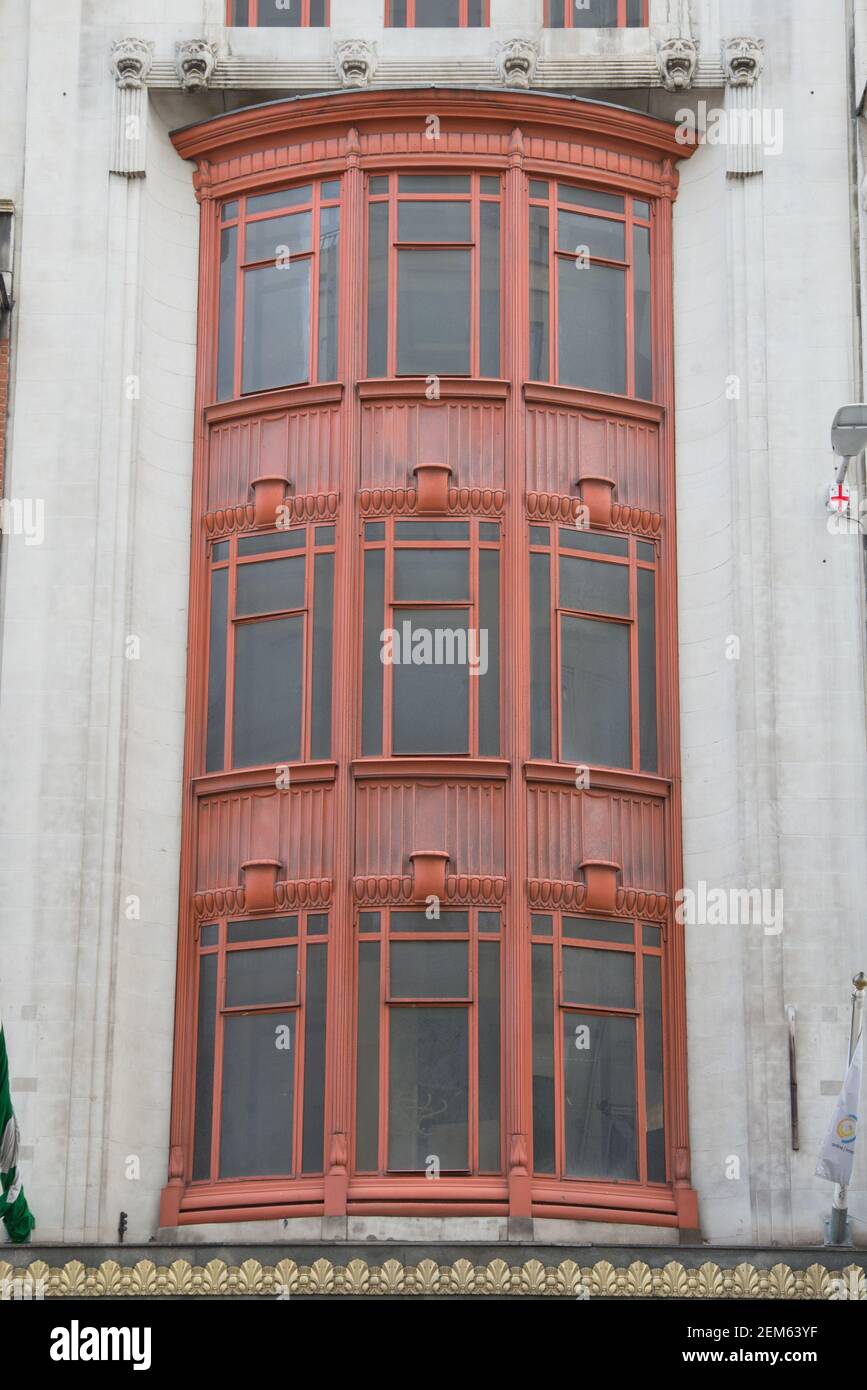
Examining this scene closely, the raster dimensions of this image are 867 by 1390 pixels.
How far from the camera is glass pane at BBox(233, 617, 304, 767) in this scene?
3278 centimetres

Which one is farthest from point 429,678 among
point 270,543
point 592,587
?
point 270,543

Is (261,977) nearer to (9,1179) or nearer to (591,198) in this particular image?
(9,1179)

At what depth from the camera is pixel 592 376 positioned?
112ft

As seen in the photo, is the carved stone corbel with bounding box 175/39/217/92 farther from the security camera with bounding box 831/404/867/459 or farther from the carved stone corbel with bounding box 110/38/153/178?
the security camera with bounding box 831/404/867/459

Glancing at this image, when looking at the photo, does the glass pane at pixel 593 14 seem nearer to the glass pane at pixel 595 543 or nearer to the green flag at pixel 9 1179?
the glass pane at pixel 595 543

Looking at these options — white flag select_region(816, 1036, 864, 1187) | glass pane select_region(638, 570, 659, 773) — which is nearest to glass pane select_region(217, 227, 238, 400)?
glass pane select_region(638, 570, 659, 773)

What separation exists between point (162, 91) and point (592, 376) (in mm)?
7001

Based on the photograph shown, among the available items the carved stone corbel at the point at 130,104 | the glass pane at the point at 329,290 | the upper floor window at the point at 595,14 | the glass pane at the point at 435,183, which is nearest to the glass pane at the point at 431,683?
the glass pane at the point at 329,290

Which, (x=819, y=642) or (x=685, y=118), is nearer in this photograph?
(x=819, y=642)

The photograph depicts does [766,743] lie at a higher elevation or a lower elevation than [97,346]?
lower

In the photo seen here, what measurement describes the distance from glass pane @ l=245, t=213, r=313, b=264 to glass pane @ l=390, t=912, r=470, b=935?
9064 mm
